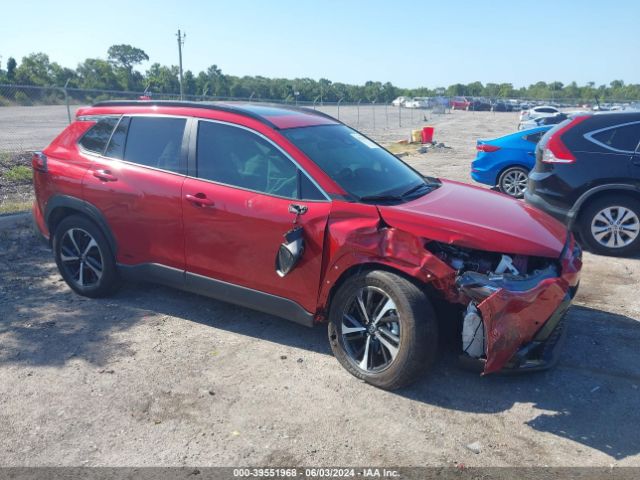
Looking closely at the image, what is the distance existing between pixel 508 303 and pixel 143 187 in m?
3.08

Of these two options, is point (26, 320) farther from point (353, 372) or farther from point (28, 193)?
point (28, 193)

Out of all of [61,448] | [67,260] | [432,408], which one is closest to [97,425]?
[61,448]

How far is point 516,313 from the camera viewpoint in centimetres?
337

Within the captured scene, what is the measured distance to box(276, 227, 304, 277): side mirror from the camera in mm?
3939

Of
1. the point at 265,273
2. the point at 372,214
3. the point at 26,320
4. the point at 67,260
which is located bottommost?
the point at 26,320

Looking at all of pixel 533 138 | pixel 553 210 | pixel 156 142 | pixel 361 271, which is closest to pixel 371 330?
pixel 361 271

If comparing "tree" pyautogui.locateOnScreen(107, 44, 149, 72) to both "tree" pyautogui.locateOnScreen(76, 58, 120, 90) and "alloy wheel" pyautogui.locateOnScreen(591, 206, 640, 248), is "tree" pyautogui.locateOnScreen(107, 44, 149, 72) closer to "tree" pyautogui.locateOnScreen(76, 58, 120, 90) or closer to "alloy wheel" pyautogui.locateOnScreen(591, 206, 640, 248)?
"tree" pyautogui.locateOnScreen(76, 58, 120, 90)

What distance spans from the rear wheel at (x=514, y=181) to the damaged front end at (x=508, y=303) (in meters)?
6.96

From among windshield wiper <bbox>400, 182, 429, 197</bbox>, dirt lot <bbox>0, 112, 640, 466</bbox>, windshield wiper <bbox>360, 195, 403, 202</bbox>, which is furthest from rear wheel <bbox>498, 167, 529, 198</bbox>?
windshield wiper <bbox>360, 195, 403, 202</bbox>

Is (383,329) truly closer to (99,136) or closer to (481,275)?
(481,275)

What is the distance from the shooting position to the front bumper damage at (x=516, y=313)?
132 inches

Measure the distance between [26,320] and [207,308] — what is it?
154 cm

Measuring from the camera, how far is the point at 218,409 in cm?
353

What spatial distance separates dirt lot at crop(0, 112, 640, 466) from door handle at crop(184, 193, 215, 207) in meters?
1.08
